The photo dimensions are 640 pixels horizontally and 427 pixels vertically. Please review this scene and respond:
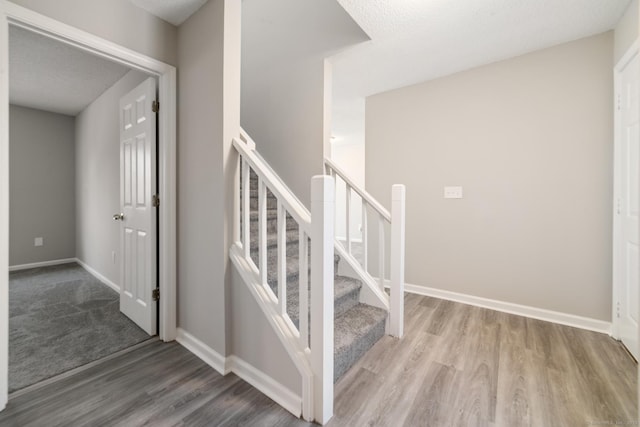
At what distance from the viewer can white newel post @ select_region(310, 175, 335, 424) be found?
1.19 metres

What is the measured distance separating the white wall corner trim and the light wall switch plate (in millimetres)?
2523

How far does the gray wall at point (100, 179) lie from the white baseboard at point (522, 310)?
11.1ft

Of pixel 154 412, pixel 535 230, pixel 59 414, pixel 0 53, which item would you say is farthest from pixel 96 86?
pixel 535 230

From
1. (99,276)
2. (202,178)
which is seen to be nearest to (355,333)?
(202,178)

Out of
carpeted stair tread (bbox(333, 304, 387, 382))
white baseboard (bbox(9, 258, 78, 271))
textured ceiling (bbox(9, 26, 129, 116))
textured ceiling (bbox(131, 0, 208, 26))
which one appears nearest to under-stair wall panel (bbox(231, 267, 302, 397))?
carpeted stair tread (bbox(333, 304, 387, 382))

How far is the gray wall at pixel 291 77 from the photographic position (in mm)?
2098

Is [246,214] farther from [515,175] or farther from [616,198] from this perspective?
[616,198]

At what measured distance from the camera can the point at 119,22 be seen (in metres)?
1.63

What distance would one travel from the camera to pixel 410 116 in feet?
9.86

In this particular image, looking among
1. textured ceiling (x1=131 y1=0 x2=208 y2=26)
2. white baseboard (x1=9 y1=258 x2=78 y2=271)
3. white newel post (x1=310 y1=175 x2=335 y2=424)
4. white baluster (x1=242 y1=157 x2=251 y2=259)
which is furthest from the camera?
white baseboard (x1=9 y1=258 x2=78 y2=271)

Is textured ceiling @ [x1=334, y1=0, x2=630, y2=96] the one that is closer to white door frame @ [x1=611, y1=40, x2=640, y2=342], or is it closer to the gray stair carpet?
white door frame @ [x1=611, y1=40, x2=640, y2=342]

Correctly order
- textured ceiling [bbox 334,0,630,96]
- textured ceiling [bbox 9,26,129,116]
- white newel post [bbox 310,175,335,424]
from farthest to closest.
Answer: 1. textured ceiling [bbox 9,26,129,116]
2. textured ceiling [bbox 334,0,630,96]
3. white newel post [bbox 310,175,335,424]

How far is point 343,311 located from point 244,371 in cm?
80

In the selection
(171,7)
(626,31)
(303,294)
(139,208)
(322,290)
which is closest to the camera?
(322,290)
